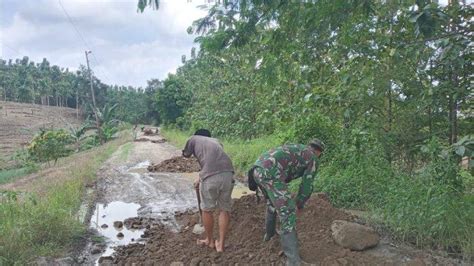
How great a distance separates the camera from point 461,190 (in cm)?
543

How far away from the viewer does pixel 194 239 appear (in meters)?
6.03

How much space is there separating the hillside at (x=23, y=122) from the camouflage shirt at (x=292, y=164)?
85.9ft

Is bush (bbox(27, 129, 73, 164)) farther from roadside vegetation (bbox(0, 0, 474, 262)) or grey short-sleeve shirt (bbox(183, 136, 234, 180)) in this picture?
grey short-sleeve shirt (bbox(183, 136, 234, 180))

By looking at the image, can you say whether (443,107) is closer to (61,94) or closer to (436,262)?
(436,262)

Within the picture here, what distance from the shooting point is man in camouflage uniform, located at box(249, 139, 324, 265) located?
15.1ft

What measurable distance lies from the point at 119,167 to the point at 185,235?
9932mm

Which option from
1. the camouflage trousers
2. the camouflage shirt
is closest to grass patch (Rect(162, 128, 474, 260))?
the camouflage shirt

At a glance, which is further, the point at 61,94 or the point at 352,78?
the point at 61,94

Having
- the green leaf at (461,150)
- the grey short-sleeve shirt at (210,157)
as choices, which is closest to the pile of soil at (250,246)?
the grey short-sleeve shirt at (210,157)

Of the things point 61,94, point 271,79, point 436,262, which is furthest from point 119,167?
point 61,94

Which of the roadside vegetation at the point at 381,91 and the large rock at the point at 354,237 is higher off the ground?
the roadside vegetation at the point at 381,91

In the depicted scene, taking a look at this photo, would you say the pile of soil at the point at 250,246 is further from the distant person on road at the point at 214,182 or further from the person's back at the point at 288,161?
the person's back at the point at 288,161

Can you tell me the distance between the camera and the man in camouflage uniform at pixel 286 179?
15.1ft

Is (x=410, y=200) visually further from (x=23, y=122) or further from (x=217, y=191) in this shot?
(x=23, y=122)
